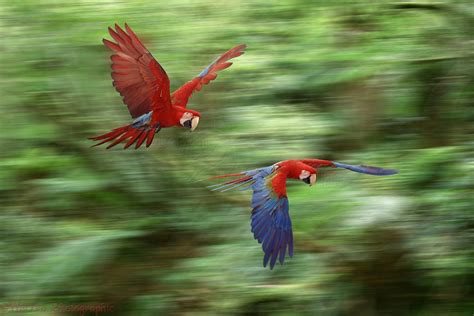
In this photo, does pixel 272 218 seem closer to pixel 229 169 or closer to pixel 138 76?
pixel 138 76

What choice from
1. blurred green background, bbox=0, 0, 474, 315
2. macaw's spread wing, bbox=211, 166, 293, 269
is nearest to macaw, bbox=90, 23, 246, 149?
macaw's spread wing, bbox=211, 166, 293, 269

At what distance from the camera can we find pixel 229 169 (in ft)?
5.57

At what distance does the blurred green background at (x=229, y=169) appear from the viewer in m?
1.69

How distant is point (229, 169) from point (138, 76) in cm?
63

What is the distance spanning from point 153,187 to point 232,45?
37 cm

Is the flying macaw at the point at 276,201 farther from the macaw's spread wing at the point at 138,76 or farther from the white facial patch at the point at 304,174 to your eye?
the macaw's spread wing at the point at 138,76

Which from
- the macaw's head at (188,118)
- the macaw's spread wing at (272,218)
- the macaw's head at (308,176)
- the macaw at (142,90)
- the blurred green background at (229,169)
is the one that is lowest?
the blurred green background at (229,169)

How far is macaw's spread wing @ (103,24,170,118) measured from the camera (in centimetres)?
108

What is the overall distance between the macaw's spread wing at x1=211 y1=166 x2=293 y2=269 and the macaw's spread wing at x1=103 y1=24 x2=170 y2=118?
0.17 meters

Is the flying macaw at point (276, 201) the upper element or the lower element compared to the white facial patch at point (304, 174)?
lower

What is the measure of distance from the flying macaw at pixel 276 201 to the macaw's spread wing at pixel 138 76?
167mm

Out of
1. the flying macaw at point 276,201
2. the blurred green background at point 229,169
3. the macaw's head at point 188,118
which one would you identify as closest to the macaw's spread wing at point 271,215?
the flying macaw at point 276,201

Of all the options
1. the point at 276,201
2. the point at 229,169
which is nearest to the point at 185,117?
the point at 276,201

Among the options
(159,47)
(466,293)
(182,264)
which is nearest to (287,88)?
(159,47)
